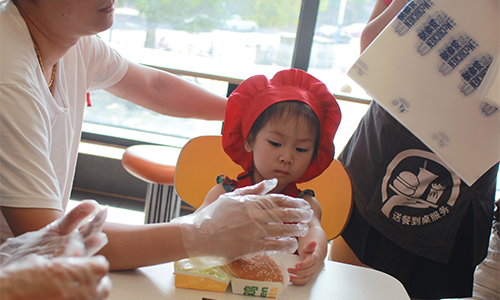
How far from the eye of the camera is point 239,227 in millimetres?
742

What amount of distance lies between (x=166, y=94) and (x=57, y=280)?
1.08 m

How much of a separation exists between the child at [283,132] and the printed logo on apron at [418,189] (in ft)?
0.69

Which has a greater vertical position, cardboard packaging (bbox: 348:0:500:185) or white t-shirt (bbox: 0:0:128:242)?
cardboard packaging (bbox: 348:0:500:185)

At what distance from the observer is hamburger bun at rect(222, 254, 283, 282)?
0.77 m

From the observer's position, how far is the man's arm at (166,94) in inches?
53.7

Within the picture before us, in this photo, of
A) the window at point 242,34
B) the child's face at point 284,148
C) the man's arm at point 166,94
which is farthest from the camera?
the window at point 242,34

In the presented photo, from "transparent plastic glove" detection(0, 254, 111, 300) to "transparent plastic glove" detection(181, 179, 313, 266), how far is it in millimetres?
334

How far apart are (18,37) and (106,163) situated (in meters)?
2.31

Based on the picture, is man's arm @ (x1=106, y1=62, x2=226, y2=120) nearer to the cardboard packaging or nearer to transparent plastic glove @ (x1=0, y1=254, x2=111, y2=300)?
the cardboard packaging

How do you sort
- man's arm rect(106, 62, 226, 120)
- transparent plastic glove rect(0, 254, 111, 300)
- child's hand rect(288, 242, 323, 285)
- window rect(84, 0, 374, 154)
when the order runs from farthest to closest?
window rect(84, 0, 374, 154) < man's arm rect(106, 62, 226, 120) < child's hand rect(288, 242, 323, 285) < transparent plastic glove rect(0, 254, 111, 300)

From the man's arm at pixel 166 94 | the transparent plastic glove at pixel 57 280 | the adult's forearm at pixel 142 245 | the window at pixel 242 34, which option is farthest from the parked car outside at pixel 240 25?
the transparent plastic glove at pixel 57 280

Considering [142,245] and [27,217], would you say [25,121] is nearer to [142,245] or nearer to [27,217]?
[27,217]

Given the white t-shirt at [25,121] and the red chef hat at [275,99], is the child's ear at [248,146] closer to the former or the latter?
the red chef hat at [275,99]

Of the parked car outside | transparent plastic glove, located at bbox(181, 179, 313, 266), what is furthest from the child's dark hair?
the parked car outside
